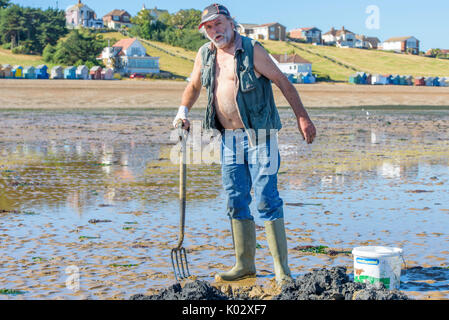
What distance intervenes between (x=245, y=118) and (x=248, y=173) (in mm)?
475

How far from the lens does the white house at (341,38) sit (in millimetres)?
174500

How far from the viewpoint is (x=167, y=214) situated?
8.25 meters

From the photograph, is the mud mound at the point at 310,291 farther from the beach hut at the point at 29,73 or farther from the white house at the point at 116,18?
the white house at the point at 116,18

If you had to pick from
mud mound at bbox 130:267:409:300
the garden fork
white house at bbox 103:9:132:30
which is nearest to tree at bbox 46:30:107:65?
white house at bbox 103:9:132:30

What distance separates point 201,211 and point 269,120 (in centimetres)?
333

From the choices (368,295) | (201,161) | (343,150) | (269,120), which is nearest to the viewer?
(368,295)

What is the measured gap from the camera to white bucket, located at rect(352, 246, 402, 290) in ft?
16.1

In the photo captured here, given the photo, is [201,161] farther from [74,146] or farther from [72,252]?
[72,252]

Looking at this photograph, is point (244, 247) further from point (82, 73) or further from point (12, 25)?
point (12, 25)

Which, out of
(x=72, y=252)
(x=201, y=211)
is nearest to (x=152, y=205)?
(x=201, y=211)

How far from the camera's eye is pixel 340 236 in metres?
6.98

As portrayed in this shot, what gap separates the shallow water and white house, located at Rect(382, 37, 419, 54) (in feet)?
562

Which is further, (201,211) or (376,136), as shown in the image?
(376,136)

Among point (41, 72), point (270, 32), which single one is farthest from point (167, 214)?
point (270, 32)
